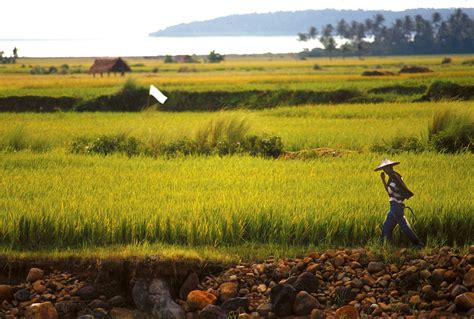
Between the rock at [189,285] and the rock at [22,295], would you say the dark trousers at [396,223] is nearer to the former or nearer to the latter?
the rock at [189,285]

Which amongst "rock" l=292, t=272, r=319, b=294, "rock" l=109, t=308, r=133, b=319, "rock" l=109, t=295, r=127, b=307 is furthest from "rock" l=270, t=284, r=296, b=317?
"rock" l=109, t=295, r=127, b=307

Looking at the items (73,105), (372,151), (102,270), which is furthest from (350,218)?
(73,105)

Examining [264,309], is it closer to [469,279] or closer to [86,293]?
[86,293]

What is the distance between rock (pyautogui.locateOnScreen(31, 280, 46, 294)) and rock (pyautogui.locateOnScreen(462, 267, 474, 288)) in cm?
379

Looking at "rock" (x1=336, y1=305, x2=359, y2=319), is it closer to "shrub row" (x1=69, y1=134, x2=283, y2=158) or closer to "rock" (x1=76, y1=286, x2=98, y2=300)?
"rock" (x1=76, y1=286, x2=98, y2=300)

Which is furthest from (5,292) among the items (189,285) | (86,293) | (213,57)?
(213,57)

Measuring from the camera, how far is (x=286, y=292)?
23.7 feet

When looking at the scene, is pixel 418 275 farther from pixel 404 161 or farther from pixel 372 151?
pixel 372 151

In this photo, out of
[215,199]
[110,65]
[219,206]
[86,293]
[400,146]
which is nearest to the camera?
[86,293]

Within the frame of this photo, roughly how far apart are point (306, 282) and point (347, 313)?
0.55m

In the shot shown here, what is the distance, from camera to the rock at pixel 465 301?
7.07 m

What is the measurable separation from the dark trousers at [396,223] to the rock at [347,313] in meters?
1.10

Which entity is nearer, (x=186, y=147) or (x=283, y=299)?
(x=283, y=299)

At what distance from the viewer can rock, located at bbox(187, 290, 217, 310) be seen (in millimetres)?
7410
